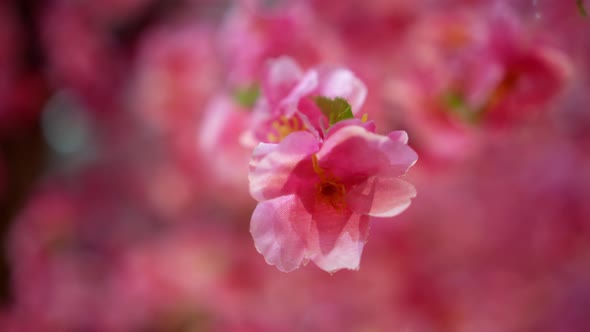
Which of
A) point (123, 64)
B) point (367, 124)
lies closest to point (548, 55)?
point (367, 124)

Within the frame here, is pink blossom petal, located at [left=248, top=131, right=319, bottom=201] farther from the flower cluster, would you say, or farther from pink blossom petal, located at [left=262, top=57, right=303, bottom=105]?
pink blossom petal, located at [left=262, top=57, right=303, bottom=105]

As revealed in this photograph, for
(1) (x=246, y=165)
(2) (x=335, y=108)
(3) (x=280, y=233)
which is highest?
(1) (x=246, y=165)

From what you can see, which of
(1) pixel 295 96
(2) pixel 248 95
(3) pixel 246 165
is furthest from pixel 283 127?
(3) pixel 246 165

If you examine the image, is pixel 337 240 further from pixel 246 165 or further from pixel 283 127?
pixel 246 165

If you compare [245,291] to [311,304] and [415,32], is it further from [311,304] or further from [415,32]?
[415,32]

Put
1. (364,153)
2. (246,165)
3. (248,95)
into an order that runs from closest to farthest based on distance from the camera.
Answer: (364,153), (248,95), (246,165)

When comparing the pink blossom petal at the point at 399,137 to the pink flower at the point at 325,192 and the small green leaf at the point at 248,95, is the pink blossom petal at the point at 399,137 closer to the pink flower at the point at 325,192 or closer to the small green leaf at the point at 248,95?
the pink flower at the point at 325,192

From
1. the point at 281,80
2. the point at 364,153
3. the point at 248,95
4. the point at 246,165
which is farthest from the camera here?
the point at 246,165

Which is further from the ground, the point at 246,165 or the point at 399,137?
the point at 246,165
